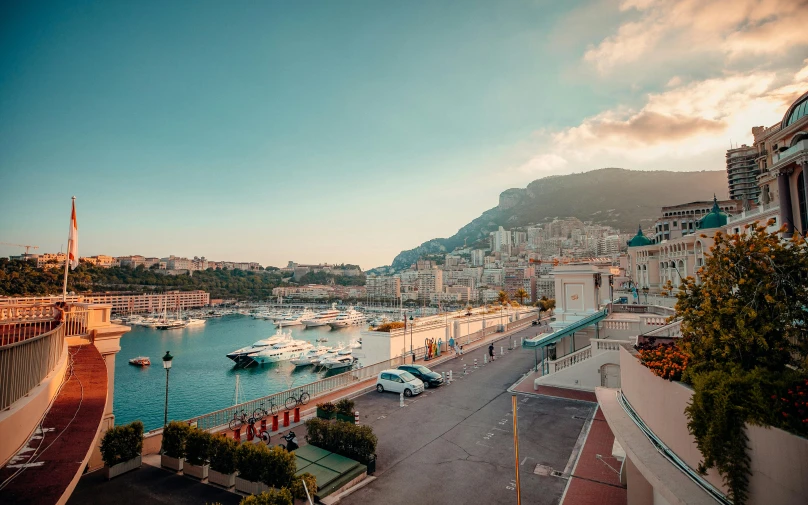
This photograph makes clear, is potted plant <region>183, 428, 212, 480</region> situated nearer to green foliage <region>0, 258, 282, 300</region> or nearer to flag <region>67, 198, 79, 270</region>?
flag <region>67, 198, 79, 270</region>


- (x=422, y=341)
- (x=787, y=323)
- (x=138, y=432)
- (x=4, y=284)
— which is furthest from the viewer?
(x=4, y=284)

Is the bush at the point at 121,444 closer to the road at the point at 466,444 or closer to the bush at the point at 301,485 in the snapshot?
the bush at the point at 301,485

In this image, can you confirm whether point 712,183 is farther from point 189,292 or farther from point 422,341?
point 189,292

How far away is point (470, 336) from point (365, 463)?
23.3 m

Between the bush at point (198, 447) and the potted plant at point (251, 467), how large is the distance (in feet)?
3.75

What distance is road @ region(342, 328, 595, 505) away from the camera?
9172mm

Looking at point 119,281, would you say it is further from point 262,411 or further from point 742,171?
point 742,171

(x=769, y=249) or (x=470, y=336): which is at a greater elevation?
(x=769, y=249)

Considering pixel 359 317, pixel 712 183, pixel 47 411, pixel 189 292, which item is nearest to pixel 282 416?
pixel 47 411

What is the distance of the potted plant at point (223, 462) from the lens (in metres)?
9.29

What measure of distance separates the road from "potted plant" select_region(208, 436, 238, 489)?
114 inches

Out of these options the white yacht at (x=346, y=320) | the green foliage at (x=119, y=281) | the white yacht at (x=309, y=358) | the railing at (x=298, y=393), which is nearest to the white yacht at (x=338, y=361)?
the white yacht at (x=309, y=358)

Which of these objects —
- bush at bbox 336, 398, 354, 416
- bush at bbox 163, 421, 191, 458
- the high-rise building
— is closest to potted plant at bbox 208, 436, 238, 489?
bush at bbox 163, 421, 191, 458

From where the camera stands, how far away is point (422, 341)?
28672 mm
